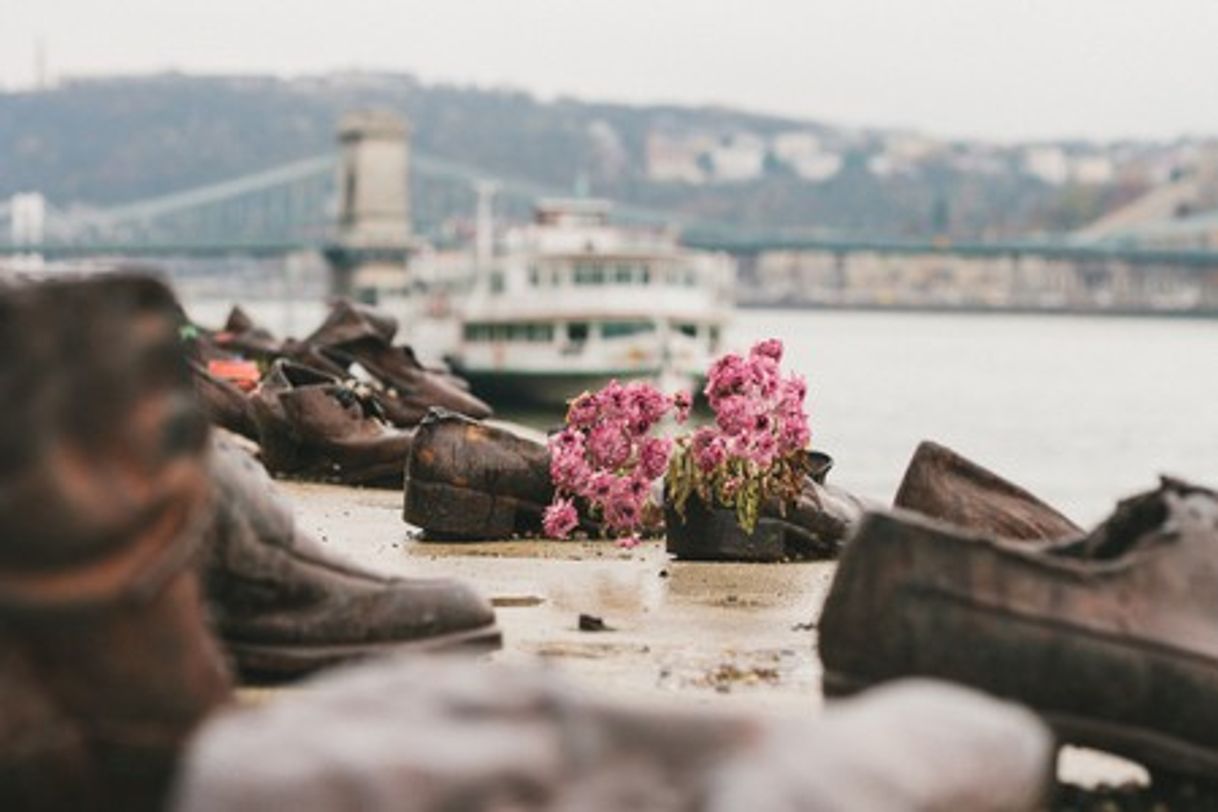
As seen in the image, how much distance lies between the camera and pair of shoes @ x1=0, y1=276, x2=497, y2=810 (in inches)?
100

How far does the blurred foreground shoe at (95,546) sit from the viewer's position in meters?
2.54

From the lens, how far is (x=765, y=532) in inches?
309

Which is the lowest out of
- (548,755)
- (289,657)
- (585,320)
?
(585,320)

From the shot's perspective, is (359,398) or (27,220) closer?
(359,398)

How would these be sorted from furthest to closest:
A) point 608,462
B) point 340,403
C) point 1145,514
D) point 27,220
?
1. point 27,220
2. point 340,403
3. point 608,462
4. point 1145,514

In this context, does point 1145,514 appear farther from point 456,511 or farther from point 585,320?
point 585,320

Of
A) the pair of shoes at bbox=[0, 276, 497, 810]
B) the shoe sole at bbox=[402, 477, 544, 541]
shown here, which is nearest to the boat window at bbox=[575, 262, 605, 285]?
the shoe sole at bbox=[402, 477, 544, 541]

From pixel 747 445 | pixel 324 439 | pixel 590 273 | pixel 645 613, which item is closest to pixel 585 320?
pixel 590 273

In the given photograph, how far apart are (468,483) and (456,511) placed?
0.11m

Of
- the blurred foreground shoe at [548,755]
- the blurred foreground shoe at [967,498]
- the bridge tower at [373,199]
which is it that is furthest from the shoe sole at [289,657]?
the bridge tower at [373,199]

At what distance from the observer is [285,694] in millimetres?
4020

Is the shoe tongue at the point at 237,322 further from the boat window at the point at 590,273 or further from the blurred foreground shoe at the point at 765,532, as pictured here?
the boat window at the point at 590,273

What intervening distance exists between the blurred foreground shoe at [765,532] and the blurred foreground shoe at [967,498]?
5.47 feet

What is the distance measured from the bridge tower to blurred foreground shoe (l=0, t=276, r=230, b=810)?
105318 mm
